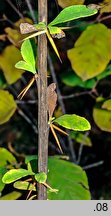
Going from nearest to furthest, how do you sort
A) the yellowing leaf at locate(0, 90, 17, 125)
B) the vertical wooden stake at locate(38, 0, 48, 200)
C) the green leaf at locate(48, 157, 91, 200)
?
the vertical wooden stake at locate(38, 0, 48, 200) < the green leaf at locate(48, 157, 91, 200) < the yellowing leaf at locate(0, 90, 17, 125)

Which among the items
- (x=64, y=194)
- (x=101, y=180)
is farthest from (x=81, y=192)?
(x=101, y=180)

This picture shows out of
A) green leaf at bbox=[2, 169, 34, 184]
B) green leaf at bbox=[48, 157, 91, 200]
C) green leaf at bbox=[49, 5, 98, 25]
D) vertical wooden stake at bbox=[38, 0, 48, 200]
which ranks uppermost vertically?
green leaf at bbox=[49, 5, 98, 25]

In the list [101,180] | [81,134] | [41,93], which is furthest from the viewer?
[101,180]

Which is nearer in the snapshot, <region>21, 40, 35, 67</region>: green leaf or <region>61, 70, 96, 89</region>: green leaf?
<region>21, 40, 35, 67</region>: green leaf

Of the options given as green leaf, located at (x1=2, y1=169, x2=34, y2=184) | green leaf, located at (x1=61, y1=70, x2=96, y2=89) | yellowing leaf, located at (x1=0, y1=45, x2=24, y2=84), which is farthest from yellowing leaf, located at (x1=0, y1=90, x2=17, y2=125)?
green leaf, located at (x1=2, y1=169, x2=34, y2=184)

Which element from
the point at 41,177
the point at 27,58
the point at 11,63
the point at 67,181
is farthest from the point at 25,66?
the point at 11,63

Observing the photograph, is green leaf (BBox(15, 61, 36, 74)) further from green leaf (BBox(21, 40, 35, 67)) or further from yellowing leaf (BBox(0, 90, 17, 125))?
yellowing leaf (BBox(0, 90, 17, 125))

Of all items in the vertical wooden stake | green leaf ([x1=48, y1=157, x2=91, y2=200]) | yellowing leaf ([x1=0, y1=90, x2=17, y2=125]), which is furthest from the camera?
yellowing leaf ([x1=0, y1=90, x2=17, y2=125])
